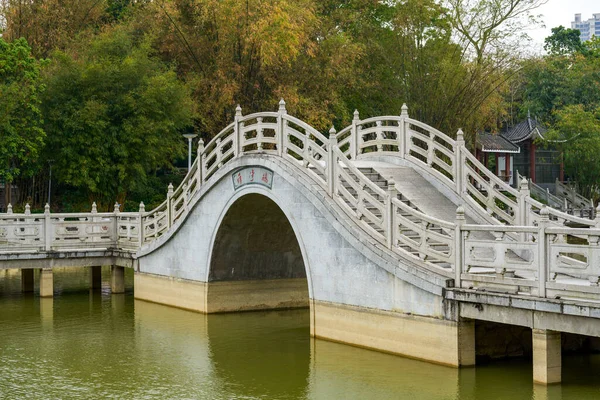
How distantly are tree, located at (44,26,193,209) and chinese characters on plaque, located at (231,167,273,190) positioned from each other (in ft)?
45.8

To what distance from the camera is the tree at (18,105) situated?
29.6 meters

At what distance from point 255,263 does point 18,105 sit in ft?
45.1

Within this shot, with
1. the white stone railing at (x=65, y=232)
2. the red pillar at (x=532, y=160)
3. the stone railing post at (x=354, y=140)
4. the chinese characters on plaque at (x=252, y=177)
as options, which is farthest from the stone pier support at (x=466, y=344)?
the red pillar at (x=532, y=160)

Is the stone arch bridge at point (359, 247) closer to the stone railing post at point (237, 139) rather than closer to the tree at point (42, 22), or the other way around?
the stone railing post at point (237, 139)

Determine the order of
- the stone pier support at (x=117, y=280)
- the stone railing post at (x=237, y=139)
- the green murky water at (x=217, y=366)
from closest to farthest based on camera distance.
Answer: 1. the green murky water at (x=217, y=366)
2. the stone railing post at (x=237, y=139)
3. the stone pier support at (x=117, y=280)

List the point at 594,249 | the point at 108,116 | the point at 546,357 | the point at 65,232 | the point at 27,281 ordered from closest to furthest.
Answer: the point at 594,249, the point at 546,357, the point at 65,232, the point at 27,281, the point at 108,116

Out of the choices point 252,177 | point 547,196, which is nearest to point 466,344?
point 252,177

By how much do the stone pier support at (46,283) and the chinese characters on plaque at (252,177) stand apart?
6437mm

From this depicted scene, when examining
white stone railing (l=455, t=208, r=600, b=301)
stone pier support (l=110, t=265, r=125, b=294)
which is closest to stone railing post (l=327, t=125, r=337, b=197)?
white stone railing (l=455, t=208, r=600, b=301)

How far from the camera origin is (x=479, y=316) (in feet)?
41.8

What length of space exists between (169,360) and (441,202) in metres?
5.22

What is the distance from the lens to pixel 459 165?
634 inches

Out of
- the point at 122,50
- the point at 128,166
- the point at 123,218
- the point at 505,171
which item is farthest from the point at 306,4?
the point at 505,171

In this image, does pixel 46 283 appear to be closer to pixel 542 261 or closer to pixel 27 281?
pixel 27 281
